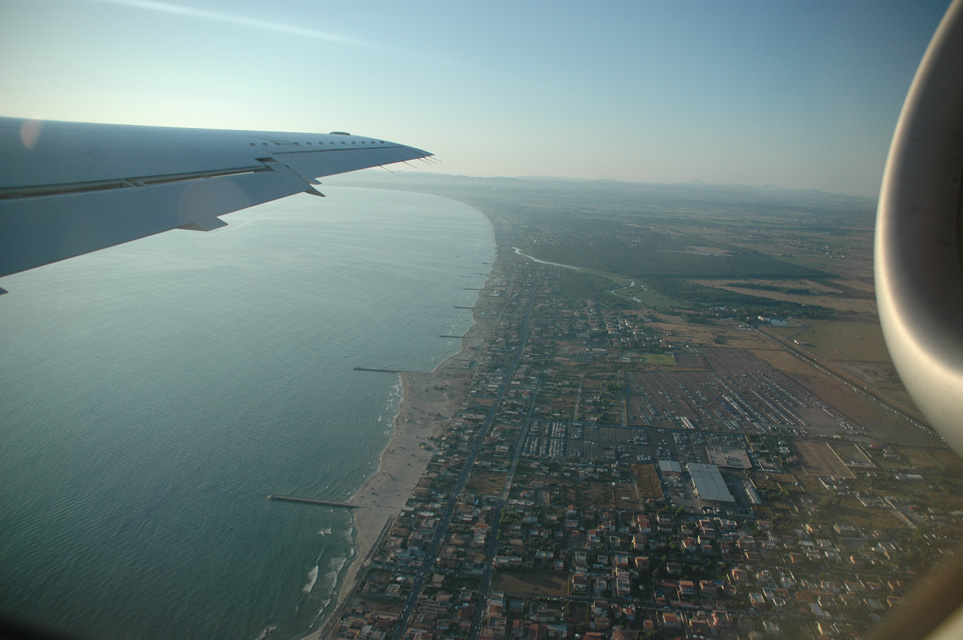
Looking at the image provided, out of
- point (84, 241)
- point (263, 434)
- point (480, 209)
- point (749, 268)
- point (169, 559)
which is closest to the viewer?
point (84, 241)

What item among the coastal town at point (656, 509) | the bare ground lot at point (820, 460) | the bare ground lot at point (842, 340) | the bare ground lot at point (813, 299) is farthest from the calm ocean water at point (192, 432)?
the bare ground lot at point (813, 299)

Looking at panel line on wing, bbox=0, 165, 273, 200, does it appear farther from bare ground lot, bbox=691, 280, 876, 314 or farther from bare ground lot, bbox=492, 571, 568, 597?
bare ground lot, bbox=691, 280, 876, 314

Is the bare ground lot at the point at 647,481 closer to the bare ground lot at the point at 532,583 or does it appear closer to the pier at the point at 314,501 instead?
the bare ground lot at the point at 532,583

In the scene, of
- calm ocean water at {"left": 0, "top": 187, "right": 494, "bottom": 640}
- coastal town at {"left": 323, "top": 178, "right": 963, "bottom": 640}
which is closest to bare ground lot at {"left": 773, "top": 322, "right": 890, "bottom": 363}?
coastal town at {"left": 323, "top": 178, "right": 963, "bottom": 640}

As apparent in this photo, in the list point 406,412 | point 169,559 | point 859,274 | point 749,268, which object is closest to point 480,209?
point 749,268

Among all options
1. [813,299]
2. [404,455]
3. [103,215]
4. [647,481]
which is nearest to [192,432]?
[404,455]

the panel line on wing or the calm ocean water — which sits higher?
the panel line on wing

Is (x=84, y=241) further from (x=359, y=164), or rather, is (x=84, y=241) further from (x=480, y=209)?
(x=480, y=209)
